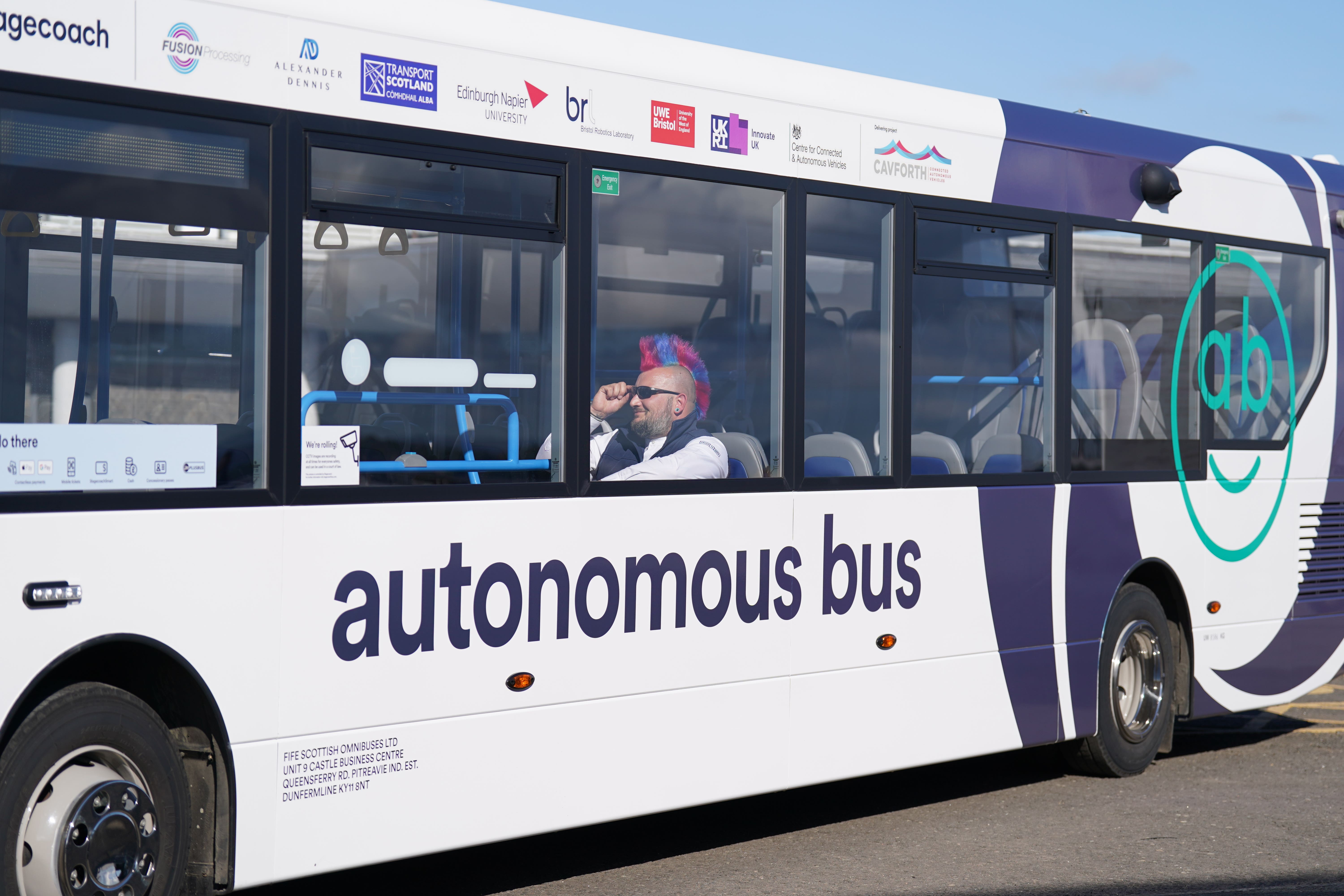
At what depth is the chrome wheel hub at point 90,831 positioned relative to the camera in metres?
4.56

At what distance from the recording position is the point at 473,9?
227 inches

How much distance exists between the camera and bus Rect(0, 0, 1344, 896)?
4719 millimetres

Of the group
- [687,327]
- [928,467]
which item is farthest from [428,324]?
[928,467]

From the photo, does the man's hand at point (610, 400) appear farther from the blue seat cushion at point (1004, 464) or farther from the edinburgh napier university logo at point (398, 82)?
the blue seat cushion at point (1004, 464)

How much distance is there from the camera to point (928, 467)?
7.32 meters

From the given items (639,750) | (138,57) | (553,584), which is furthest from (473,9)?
(639,750)

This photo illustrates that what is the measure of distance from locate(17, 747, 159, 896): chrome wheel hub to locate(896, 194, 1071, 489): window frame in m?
3.82

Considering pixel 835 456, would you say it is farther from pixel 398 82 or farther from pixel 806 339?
pixel 398 82

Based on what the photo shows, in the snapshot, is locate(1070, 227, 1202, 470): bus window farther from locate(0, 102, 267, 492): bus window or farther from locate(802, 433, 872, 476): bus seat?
locate(0, 102, 267, 492): bus window

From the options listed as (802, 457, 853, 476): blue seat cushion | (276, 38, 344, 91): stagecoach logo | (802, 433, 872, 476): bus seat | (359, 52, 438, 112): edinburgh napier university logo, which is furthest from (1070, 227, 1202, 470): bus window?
(276, 38, 344, 91): stagecoach logo

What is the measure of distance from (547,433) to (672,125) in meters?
1.46

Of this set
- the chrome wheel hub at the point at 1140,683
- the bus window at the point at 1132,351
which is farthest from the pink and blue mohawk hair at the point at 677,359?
the chrome wheel hub at the point at 1140,683

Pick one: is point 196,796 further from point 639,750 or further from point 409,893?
point 639,750

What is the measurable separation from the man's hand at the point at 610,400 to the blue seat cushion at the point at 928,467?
169 cm
